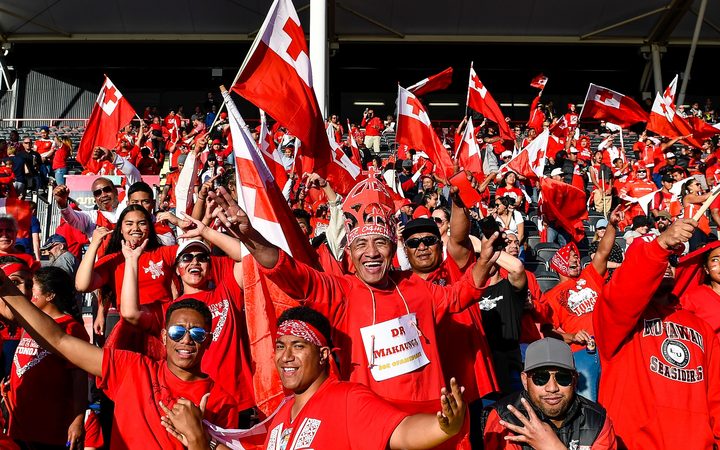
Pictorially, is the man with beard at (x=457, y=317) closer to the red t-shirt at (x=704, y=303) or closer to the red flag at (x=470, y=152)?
the red t-shirt at (x=704, y=303)

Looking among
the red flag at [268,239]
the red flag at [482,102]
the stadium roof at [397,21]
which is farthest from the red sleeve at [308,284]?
the stadium roof at [397,21]

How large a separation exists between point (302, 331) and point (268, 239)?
79 cm

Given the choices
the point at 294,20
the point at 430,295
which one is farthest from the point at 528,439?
the point at 294,20

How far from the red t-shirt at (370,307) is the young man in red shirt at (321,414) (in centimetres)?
18

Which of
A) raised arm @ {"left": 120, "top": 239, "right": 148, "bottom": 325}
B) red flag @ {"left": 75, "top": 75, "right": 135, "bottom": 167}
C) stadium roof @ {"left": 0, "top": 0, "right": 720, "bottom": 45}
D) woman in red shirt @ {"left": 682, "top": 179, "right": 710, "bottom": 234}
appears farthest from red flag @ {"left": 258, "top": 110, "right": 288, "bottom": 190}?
stadium roof @ {"left": 0, "top": 0, "right": 720, "bottom": 45}

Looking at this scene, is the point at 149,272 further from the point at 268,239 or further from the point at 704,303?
the point at 704,303

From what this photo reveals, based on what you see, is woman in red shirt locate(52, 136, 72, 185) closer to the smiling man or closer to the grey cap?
the smiling man

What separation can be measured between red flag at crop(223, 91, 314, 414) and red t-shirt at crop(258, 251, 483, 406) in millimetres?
434

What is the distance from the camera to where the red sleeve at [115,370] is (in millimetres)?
3836

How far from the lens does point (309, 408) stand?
3334 mm

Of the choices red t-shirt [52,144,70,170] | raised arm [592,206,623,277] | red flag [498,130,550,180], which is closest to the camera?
raised arm [592,206,623,277]

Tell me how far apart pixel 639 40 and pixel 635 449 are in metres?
27.0

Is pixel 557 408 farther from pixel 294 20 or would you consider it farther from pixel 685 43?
pixel 685 43

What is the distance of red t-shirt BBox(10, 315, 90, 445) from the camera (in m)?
4.62
